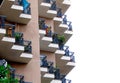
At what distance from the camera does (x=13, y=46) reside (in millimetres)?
50406

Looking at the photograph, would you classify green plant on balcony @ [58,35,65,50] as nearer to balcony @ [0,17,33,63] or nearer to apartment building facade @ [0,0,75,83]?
apartment building facade @ [0,0,75,83]

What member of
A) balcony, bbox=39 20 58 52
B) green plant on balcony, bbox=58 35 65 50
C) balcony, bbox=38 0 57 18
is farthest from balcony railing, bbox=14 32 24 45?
green plant on balcony, bbox=58 35 65 50

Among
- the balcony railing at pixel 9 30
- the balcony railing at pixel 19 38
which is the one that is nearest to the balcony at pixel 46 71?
the balcony railing at pixel 19 38

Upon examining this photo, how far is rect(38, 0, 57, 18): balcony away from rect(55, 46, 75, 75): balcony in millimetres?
3332

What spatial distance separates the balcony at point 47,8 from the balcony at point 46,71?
16.6ft

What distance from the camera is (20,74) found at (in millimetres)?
51750

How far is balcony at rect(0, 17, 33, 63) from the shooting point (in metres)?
49.7

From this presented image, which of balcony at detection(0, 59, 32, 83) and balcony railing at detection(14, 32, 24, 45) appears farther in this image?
balcony railing at detection(14, 32, 24, 45)

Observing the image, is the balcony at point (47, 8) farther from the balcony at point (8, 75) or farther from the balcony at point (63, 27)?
the balcony at point (8, 75)

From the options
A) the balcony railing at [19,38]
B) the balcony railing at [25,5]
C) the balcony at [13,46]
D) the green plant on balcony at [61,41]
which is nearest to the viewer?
the balcony at [13,46]

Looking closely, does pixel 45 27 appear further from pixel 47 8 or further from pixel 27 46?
pixel 27 46

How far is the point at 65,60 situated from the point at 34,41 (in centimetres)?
602

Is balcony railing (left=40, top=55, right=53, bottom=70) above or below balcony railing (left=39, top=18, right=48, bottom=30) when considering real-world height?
below

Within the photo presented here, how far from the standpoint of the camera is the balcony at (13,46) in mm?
49656
